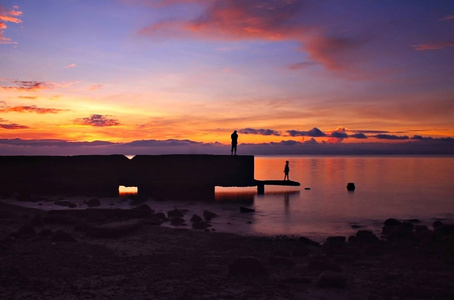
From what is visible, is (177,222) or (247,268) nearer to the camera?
(247,268)

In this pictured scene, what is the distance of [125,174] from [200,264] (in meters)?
18.0

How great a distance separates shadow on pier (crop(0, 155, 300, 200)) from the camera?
89.8 ft

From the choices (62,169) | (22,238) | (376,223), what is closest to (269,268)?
(22,238)

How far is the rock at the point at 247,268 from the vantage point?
10.6 m

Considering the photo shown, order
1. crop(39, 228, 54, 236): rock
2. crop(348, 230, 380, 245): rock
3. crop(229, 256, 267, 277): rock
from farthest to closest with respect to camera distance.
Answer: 1. crop(348, 230, 380, 245): rock
2. crop(39, 228, 54, 236): rock
3. crop(229, 256, 267, 277): rock

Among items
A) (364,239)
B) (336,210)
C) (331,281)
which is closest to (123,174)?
(336,210)

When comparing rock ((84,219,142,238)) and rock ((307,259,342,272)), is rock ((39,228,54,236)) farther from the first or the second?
rock ((307,259,342,272))

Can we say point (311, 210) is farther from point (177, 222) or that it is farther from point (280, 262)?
point (280, 262)

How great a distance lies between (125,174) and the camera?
28375 mm

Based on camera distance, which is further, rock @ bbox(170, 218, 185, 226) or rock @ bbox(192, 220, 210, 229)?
rock @ bbox(170, 218, 185, 226)

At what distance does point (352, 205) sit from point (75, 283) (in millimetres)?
27164

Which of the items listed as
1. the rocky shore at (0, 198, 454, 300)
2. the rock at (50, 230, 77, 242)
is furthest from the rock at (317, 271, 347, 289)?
the rock at (50, 230, 77, 242)

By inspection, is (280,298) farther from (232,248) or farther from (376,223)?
(376,223)

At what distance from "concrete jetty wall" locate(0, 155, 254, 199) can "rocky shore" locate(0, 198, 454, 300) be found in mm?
10859
